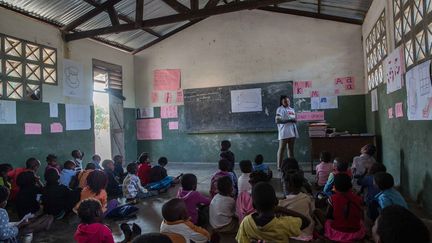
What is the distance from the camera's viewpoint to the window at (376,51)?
4.40 meters

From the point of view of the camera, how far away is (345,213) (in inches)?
91.5

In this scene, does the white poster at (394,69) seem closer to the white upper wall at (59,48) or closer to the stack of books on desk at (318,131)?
the stack of books on desk at (318,131)

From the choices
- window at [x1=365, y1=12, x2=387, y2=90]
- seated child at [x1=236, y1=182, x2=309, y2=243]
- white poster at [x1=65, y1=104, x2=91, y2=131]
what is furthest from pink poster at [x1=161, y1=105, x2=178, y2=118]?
seated child at [x1=236, y1=182, x2=309, y2=243]

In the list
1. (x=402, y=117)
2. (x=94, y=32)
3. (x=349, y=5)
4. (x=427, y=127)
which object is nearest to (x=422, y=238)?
(x=427, y=127)

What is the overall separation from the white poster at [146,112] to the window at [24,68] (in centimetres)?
265

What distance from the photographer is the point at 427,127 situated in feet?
9.21

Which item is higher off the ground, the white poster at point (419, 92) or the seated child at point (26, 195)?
the white poster at point (419, 92)

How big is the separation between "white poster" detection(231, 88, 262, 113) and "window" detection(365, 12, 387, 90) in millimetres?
2299

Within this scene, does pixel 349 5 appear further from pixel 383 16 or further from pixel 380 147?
pixel 380 147

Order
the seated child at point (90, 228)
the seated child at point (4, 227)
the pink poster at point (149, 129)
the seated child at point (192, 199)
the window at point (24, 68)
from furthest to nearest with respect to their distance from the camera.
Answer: the pink poster at point (149, 129)
the window at point (24, 68)
the seated child at point (192, 199)
the seated child at point (4, 227)
the seated child at point (90, 228)

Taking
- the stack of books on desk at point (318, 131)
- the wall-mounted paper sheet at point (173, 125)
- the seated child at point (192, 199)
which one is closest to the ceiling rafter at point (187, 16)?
the stack of books on desk at point (318, 131)

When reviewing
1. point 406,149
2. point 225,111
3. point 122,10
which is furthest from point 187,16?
point 406,149

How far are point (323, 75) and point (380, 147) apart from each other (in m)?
2.30

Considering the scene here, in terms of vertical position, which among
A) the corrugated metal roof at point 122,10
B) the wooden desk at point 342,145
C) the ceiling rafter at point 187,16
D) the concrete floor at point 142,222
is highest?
the corrugated metal roof at point 122,10
